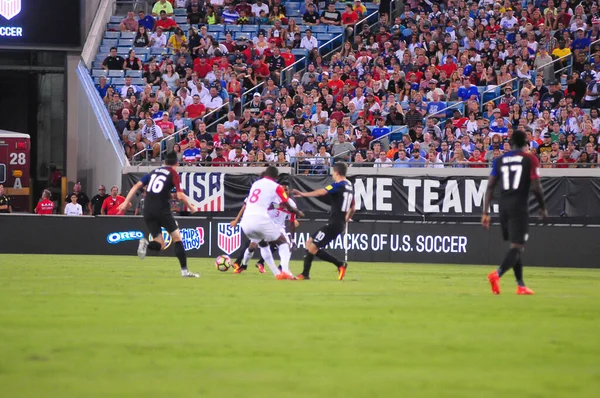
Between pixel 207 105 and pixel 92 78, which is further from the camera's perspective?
pixel 92 78

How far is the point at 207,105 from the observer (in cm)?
3284

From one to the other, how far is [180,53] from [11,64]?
809 centimetres

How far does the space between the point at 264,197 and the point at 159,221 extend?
179 cm

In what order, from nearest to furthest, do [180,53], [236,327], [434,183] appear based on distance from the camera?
[236,327], [434,183], [180,53]

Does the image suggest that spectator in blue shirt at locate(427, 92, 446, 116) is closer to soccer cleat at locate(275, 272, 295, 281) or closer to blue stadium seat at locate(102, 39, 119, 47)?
blue stadium seat at locate(102, 39, 119, 47)

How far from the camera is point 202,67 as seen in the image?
3381 centimetres

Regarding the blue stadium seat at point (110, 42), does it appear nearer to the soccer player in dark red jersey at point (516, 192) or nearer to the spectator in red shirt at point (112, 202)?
the spectator in red shirt at point (112, 202)

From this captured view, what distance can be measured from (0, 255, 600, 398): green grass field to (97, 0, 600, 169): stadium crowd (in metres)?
Answer: 13.6

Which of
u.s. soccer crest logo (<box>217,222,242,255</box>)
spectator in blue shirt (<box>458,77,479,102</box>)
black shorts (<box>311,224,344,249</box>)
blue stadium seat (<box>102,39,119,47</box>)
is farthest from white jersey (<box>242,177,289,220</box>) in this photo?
blue stadium seat (<box>102,39,119,47</box>)

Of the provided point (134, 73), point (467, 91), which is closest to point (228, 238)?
point (467, 91)

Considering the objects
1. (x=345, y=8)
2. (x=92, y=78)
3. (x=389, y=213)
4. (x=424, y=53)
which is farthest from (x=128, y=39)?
(x=389, y=213)

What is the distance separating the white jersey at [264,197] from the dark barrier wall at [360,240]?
35.4 ft

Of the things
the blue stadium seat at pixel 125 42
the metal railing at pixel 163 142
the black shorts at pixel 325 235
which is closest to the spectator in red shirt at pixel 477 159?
the metal railing at pixel 163 142

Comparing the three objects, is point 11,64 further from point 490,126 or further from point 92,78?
point 490,126
